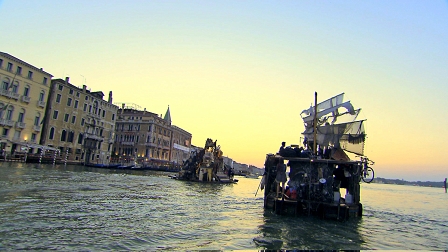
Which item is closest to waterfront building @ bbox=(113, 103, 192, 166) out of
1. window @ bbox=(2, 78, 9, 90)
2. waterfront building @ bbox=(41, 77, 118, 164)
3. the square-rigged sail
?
waterfront building @ bbox=(41, 77, 118, 164)

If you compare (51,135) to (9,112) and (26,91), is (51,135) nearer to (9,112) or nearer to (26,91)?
(9,112)

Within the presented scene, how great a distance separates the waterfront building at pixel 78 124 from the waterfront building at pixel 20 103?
3.43m

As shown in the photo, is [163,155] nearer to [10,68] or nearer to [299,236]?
[10,68]

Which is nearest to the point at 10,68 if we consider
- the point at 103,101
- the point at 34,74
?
the point at 34,74

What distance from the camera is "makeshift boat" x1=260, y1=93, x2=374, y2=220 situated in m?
17.5

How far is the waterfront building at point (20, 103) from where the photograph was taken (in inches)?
1902

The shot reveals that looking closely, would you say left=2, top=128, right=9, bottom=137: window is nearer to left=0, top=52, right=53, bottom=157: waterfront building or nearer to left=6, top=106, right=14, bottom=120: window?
left=0, top=52, right=53, bottom=157: waterfront building

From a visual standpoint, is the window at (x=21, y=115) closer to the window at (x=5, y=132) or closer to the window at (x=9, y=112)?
the window at (x=9, y=112)

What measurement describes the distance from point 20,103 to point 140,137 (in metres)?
40.6

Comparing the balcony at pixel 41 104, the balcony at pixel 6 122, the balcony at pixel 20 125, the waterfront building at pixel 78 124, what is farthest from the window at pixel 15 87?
the waterfront building at pixel 78 124

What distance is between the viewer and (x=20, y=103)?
5125 centimetres

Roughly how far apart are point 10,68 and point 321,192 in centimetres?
5323

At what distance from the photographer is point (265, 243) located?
10.9 m

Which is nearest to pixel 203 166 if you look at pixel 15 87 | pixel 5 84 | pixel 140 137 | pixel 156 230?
pixel 15 87
